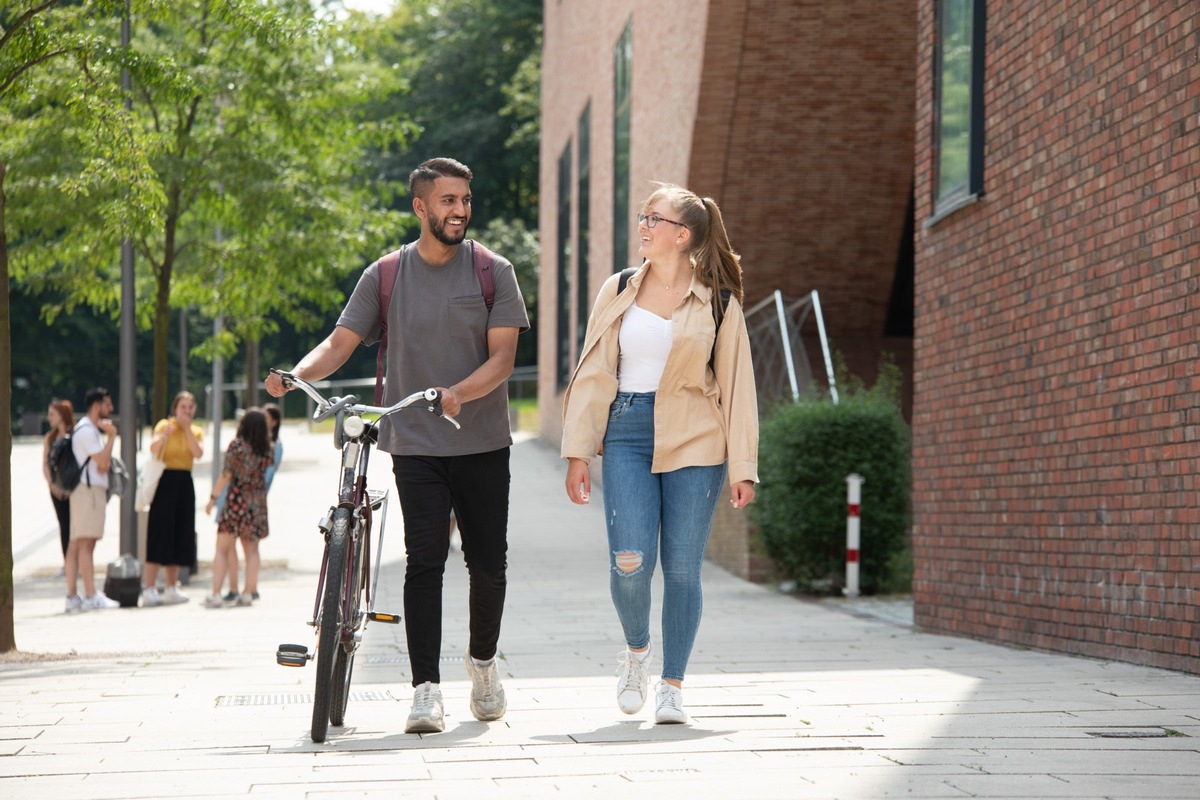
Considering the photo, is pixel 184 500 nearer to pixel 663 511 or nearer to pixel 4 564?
pixel 4 564

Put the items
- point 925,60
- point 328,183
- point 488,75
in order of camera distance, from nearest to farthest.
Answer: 1. point 925,60
2. point 328,183
3. point 488,75

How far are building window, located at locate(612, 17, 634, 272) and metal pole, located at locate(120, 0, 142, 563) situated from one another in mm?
10320

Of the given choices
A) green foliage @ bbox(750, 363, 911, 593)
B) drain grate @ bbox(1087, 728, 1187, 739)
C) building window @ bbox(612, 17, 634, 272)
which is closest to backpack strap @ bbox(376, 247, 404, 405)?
drain grate @ bbox(1087, 728, 1187, 739)

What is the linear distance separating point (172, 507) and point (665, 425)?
31.4ft

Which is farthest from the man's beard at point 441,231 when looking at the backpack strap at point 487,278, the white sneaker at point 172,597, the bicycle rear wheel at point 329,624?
the white sneaker at point 172,597

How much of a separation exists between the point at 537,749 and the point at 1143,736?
1884 millimetres

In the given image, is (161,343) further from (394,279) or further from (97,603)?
(394,279)

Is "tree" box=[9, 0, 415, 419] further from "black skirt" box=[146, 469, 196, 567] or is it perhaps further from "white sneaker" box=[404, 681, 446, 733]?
"white sneaker" box=[404, 681, 446, 733]

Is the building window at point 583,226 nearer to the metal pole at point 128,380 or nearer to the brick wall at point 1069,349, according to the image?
the metal pole at point 128,380

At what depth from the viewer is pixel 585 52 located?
31672 millimetres

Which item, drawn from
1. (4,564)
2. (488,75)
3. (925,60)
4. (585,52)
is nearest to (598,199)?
(585,52)

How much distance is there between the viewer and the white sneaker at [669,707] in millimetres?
5453

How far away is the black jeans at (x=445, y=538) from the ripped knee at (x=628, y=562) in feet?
1.27

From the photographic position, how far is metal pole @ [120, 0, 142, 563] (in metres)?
14.3
